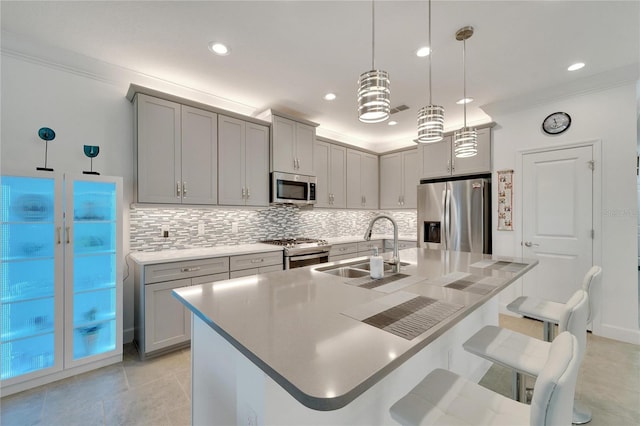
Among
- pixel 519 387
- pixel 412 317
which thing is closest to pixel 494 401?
pixel 412 317

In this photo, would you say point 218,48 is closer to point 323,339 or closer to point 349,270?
point 349,270

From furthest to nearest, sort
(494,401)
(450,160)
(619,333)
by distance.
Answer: (450,160) < (619,333) < (494,401)

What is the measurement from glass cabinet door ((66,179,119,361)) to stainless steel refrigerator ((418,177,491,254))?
12.8ft

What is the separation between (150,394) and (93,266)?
4.06ft

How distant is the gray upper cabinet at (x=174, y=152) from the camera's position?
8.62 feet

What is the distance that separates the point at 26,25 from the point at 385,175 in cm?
477

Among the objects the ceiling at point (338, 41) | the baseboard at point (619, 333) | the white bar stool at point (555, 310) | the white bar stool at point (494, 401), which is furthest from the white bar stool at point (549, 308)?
the ceiling at point (338, 41)

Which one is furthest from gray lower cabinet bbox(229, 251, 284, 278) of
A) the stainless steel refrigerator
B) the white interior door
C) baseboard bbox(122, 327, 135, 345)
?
the white interior door

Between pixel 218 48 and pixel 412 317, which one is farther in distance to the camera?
pixel 218 48

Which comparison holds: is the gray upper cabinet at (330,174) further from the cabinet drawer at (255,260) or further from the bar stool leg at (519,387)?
the bar stool leg at (519,387)

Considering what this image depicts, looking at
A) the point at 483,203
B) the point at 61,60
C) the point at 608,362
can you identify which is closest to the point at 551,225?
the point at 483,203

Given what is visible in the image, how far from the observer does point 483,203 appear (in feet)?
11.8

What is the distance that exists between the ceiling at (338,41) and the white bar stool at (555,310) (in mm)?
1896

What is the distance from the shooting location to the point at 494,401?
3.26ft
